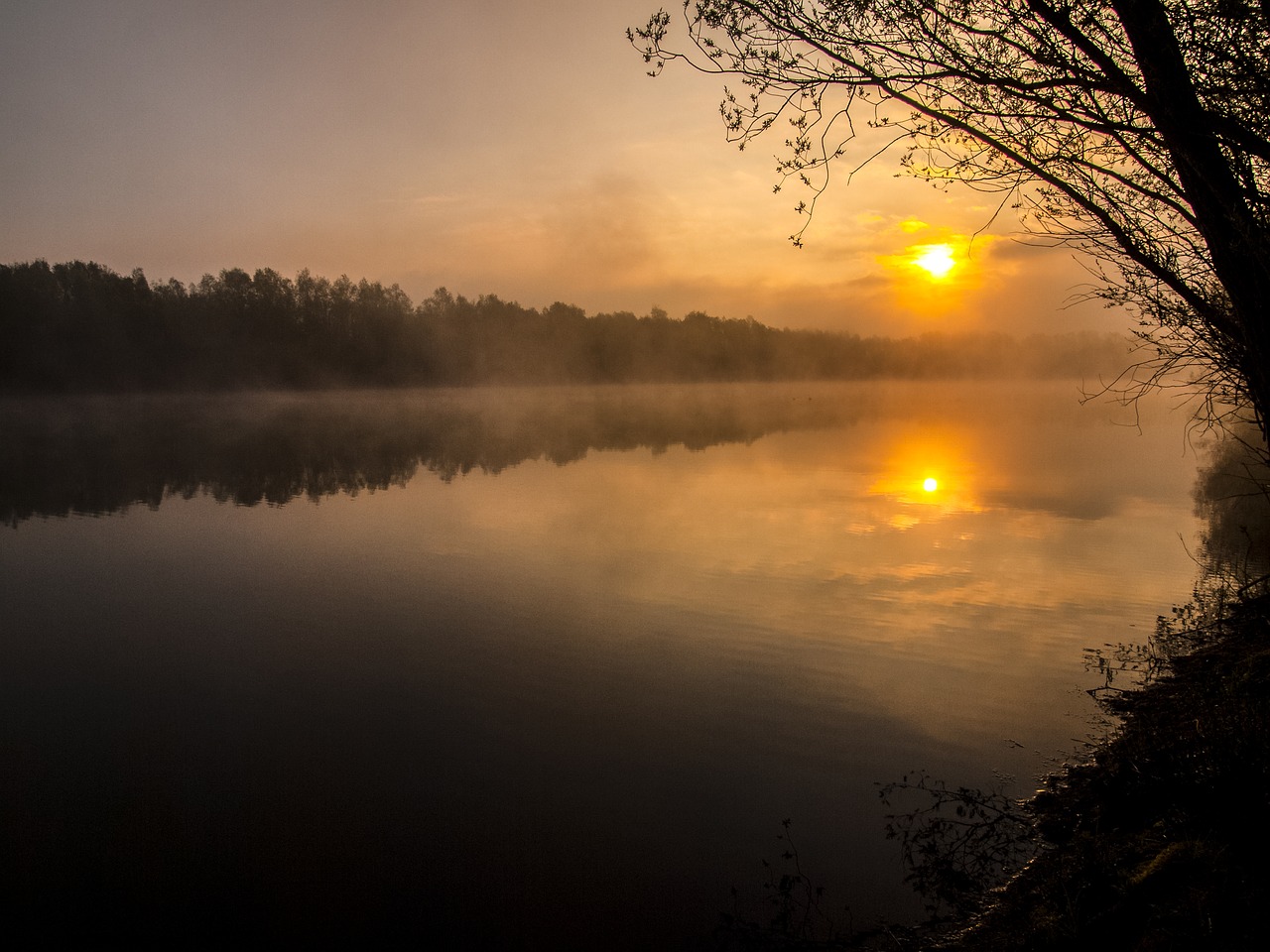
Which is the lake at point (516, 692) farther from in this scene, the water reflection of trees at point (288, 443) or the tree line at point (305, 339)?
the tree line at point (305, 339)

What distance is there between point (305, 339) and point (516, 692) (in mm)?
109502

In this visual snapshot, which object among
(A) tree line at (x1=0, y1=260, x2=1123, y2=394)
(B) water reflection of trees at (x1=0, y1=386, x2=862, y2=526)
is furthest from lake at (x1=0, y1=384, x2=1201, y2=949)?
(A) tree line at (x1=0, y1=260, x2=1123, y2=394)

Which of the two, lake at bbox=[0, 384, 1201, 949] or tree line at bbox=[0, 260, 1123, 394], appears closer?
lake at bbox=[0, 384, 1201, 949]

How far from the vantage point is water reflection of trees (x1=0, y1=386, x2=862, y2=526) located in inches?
950

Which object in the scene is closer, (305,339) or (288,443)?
(288,443)

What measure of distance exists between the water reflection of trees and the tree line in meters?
16.8

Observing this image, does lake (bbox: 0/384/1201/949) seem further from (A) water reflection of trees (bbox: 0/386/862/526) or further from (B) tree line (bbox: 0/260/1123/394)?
(B) tree line (bbox: 0/260/1123/394)

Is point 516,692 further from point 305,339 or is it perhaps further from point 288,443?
point 305,339

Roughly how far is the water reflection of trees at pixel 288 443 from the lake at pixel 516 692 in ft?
5.17

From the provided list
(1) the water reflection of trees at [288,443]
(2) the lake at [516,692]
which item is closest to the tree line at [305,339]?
(1) the water reflection of trees at [288,443]

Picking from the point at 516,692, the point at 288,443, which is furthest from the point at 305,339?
the point at 516,692

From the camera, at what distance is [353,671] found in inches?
390

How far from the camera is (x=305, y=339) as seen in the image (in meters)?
A: 109

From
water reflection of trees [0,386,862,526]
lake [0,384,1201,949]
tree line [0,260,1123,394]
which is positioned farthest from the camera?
tree line [0,260,1123,394]
